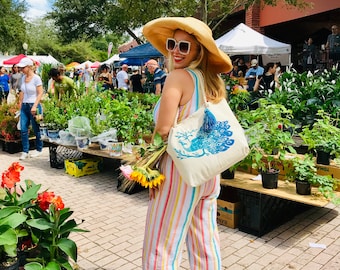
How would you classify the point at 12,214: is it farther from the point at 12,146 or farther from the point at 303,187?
the point at 12,146

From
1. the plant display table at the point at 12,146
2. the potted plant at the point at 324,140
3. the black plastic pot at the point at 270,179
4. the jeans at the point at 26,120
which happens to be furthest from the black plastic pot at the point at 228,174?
the plant display table at the point at 12,146

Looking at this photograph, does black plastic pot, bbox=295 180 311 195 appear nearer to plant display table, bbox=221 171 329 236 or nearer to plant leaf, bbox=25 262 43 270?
plant display table, bbox=221 171 329 236

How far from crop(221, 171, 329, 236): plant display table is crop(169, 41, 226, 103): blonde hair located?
70.4 inches

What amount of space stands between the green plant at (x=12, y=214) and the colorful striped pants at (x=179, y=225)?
0.75 m

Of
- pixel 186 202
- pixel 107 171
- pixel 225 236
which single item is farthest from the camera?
pixel 107 171

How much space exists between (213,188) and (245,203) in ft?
5.72

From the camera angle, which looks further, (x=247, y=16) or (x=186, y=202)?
(x=247, y=16)

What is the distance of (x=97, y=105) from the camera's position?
6.22 metres

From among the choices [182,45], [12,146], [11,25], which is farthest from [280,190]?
[11,25]

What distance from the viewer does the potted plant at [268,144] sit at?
3.82 m

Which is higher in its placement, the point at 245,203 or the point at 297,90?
the point at 297,90

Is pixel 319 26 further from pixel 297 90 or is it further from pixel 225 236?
pixel 225 236

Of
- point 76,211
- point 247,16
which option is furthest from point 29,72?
point 247,16

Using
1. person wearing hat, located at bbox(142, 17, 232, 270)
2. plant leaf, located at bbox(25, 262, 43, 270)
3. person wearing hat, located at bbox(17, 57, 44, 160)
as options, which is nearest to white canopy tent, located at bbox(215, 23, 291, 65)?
person wearing hat, located at bbox(17, 57, 44, 160)
